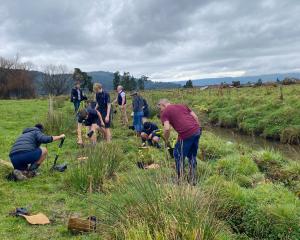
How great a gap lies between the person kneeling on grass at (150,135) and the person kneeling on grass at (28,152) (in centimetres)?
388

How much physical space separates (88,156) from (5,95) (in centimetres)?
6462

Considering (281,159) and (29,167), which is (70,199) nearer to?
(29,167)

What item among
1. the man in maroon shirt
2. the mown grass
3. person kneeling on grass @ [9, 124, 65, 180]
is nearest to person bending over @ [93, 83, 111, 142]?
person kneeling on grass @ [9, 124, 65, 180]

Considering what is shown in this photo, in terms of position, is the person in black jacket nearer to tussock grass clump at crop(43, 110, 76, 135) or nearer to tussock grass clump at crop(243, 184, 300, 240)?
tussock grass clump at crop(43, 110, 76, 135)

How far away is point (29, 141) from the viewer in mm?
9461

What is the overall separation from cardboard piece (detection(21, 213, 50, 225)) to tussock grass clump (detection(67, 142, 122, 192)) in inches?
54.8

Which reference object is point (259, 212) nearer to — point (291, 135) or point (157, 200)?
point (157, 200)

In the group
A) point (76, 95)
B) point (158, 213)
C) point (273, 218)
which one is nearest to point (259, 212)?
point (273, 218)

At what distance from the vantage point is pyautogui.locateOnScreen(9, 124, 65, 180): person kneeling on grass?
30.5ft

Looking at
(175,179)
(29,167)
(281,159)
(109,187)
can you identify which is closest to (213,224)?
(175,179)

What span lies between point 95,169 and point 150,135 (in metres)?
4.57

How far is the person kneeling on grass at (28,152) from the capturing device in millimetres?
9289

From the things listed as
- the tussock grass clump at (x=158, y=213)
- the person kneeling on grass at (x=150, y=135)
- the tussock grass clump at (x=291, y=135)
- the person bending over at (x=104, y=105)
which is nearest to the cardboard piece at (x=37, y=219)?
the tussock grass clump at (x=158, y=213)

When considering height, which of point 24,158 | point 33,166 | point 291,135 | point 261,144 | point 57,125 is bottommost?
point 261,144
